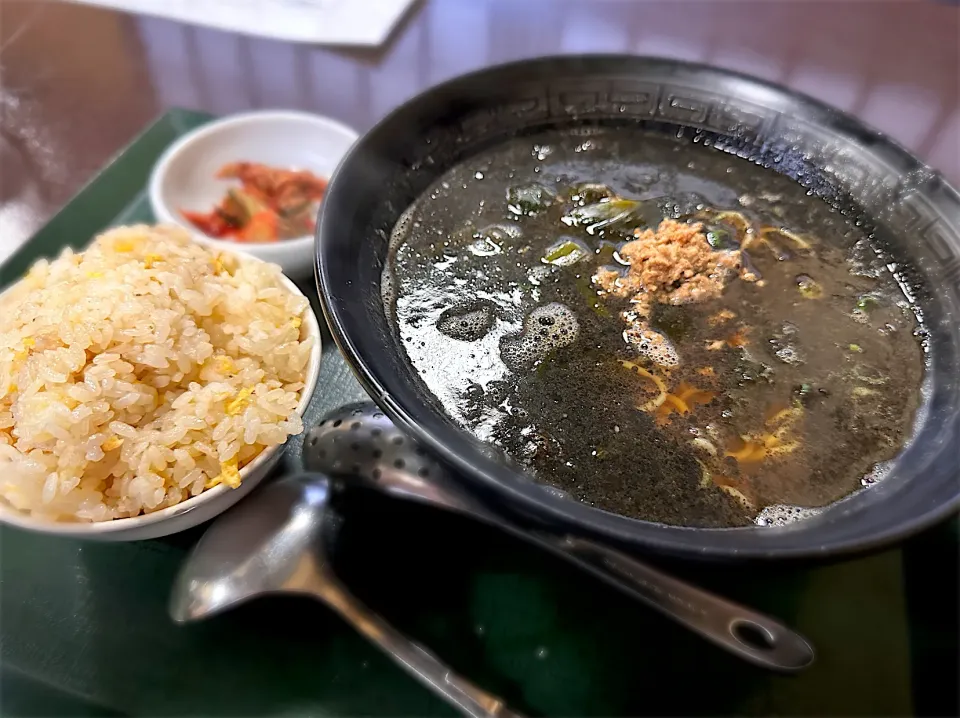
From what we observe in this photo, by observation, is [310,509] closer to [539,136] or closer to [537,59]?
[539,136]

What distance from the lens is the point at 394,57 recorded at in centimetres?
259

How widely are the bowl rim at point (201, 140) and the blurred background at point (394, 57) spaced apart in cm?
27

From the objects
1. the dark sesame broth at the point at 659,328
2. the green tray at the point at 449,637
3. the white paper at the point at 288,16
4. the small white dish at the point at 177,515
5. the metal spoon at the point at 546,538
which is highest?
the dark sesame broth at the point at 659,328

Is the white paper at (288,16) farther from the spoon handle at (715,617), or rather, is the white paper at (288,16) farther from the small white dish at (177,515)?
the spoon handle at (715,617)

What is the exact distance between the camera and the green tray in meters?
1.22

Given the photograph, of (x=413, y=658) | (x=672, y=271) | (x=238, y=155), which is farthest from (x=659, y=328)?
(x=238, y=155)

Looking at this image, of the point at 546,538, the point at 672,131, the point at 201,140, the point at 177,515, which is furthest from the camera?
the point at 201,140

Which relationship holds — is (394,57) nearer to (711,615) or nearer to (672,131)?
(672,131)

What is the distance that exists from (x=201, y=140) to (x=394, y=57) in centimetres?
92

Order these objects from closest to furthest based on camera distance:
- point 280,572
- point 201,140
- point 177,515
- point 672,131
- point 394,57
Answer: point 177,515
point 280,572
point 672,131
point 201,140
point 394,57

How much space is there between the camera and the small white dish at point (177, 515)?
3.54ft

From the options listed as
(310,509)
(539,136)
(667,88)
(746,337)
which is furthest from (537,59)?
(310,509)

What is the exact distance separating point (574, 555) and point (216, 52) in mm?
2373

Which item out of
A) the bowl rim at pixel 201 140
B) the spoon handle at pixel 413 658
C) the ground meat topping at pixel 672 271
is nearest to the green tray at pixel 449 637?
the spoon handle at pixel 413 658
